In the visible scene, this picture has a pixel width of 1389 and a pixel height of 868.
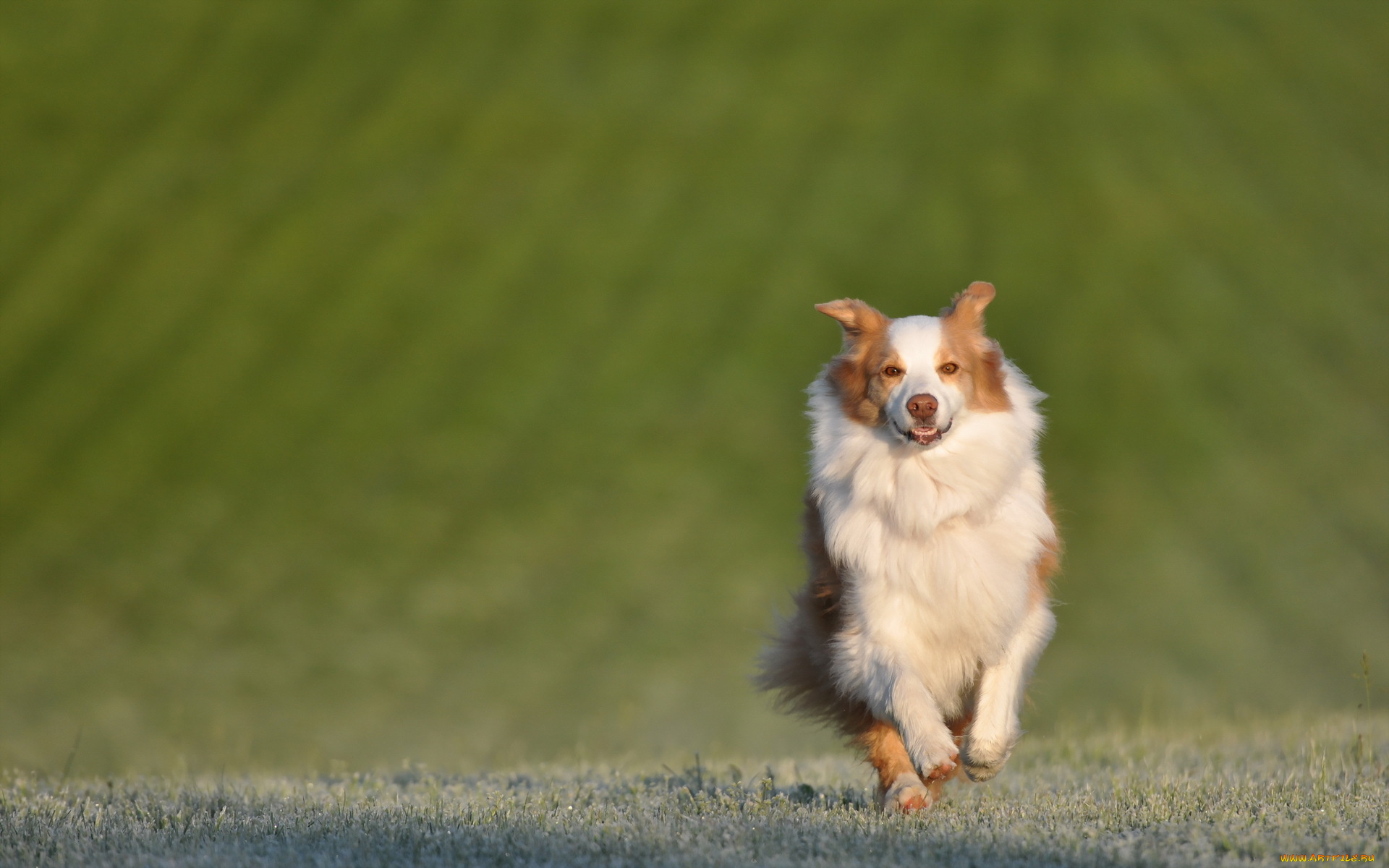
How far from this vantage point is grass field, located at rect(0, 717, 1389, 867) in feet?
12.5

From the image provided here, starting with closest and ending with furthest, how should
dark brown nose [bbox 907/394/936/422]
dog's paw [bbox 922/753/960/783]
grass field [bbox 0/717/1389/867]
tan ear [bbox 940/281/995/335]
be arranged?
grass field [bbox 0/717/1389/867], dog's paw [bbox 922/753/960/783], dark brown nose [bbox 907/394/936/422], tan ear [bbox 940/281/995/335]

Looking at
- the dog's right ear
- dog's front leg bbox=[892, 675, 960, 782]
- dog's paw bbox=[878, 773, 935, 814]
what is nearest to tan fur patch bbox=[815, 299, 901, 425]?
the dog's right ear

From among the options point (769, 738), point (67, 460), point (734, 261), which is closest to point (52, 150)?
point (67, 460)

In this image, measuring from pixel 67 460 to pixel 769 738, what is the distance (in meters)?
8.54

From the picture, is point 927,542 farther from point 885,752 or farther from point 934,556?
point 885,752

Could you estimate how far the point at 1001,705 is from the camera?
15.6 ft

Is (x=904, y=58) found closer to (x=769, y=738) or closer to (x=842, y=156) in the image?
(x=842, y=156)

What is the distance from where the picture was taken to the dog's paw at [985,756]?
4711 millimetres

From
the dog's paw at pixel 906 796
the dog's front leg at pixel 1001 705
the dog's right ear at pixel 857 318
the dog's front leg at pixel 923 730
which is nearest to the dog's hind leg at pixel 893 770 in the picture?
the dog's paw at pixel 906 796

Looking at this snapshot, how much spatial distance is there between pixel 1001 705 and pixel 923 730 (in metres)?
0.41

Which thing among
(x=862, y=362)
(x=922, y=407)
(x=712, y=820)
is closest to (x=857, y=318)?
(x=862, y=362)

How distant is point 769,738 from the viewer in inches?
433

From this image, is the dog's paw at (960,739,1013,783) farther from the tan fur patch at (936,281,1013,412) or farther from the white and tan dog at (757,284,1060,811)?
the tan fur patch at (936,281,1013,412)

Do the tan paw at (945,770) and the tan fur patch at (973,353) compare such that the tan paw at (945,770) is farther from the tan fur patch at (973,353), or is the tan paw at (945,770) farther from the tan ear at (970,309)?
the tan ear at (970,309)
